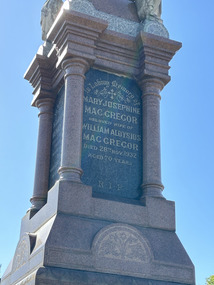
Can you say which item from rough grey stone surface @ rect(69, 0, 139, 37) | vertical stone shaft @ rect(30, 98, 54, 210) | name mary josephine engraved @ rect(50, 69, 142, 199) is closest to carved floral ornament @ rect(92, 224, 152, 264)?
name mary josephine engraved @ rect(50, 69, 142, 199)

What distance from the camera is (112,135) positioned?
1343 centimetres

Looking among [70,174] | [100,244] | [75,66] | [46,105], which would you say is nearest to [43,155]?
[46,105]

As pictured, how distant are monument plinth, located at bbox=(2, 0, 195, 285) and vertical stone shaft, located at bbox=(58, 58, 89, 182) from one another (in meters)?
0.02

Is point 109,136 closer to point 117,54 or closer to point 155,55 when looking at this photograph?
point 117,54

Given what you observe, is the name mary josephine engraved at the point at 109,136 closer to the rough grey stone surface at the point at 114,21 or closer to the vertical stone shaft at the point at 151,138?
the vertical stone shaft at the point at 151,138

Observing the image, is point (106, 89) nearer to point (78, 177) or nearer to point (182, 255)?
point (78, 177)

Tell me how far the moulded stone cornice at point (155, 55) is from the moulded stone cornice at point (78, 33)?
3.88 feet

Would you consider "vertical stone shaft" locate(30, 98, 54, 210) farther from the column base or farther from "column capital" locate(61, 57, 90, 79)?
the column base

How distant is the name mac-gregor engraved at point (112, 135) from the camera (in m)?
13.0

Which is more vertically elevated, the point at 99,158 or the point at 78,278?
the point at 99,158

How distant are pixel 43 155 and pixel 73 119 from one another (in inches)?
79.6

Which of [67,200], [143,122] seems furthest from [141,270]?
[143,122]

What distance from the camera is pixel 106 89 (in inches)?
545

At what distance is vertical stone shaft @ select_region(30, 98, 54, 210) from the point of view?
14129mm
